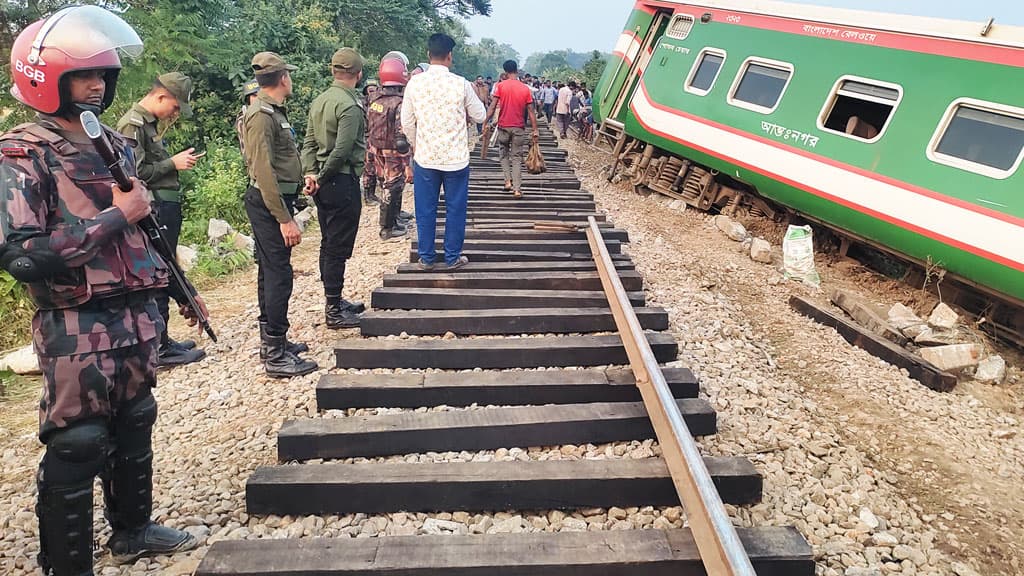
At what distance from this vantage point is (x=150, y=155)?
14.0ft

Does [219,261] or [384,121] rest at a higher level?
[384,121]

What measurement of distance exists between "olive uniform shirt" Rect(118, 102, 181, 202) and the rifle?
1.86m

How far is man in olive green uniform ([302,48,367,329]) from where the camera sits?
4555 millimetres

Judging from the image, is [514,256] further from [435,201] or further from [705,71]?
[705,71]

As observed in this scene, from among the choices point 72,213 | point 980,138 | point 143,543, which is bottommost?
point 143,543

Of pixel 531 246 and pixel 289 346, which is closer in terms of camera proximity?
pixel 289 346

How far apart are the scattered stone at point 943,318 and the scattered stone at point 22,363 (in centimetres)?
796

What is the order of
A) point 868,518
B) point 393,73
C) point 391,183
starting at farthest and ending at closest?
point 393,73, point 391,183, point 868,518

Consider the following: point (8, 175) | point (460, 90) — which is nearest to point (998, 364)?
point (460, 90)

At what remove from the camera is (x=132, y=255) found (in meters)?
2.22

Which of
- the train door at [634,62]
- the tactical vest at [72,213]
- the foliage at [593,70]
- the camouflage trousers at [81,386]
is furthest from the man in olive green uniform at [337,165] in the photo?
the foliage at [593,70]

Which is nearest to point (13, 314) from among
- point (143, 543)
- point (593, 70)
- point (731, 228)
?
point (143, 543)

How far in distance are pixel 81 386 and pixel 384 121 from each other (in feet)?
20.7

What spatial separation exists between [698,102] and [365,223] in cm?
544
